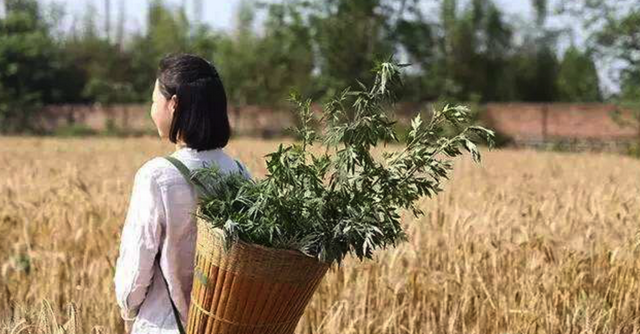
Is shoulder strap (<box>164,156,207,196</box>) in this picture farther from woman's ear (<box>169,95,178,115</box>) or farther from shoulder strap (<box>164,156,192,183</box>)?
woman's ear (<box>169,95,178,115</box>)

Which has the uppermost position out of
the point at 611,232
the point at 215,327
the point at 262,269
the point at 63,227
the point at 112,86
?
the point at 262,269

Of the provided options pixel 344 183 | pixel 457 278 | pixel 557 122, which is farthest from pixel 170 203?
pixel 557 122

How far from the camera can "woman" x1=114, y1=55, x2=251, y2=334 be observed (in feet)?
7.76

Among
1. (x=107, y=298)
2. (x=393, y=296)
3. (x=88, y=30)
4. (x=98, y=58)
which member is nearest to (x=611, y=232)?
(x=393, y=296)

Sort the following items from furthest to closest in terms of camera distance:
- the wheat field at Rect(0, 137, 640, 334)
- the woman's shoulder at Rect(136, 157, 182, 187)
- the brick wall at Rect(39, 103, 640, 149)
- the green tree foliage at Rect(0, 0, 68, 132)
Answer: the green tree foliage at Rect(0, 0, 68, 132)
the brick wall at Rect(39, 103, 640, 149)
the wheat field at Rect(0, 137, 640, 334)
the woman's shoulder at Rect(136, 157, 182, 187)

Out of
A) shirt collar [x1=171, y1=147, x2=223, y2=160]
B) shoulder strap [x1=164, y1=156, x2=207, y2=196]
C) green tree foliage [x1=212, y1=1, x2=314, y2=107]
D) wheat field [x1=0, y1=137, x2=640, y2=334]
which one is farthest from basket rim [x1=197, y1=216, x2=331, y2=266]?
green tree foliage [x1=212, y1=1, x2=314, y2=107]

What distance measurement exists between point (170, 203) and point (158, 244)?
12cm

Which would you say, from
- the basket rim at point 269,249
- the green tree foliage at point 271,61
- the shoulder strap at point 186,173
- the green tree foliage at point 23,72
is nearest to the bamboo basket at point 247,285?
the basket rim at point 269,249

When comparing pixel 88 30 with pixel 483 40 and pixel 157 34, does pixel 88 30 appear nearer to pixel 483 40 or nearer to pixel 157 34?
pixel 157 34

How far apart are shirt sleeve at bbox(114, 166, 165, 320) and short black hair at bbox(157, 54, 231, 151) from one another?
0.18m

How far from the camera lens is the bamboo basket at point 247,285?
2.09 metres

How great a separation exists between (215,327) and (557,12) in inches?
1443

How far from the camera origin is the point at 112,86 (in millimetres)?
54562

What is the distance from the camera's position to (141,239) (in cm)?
237
